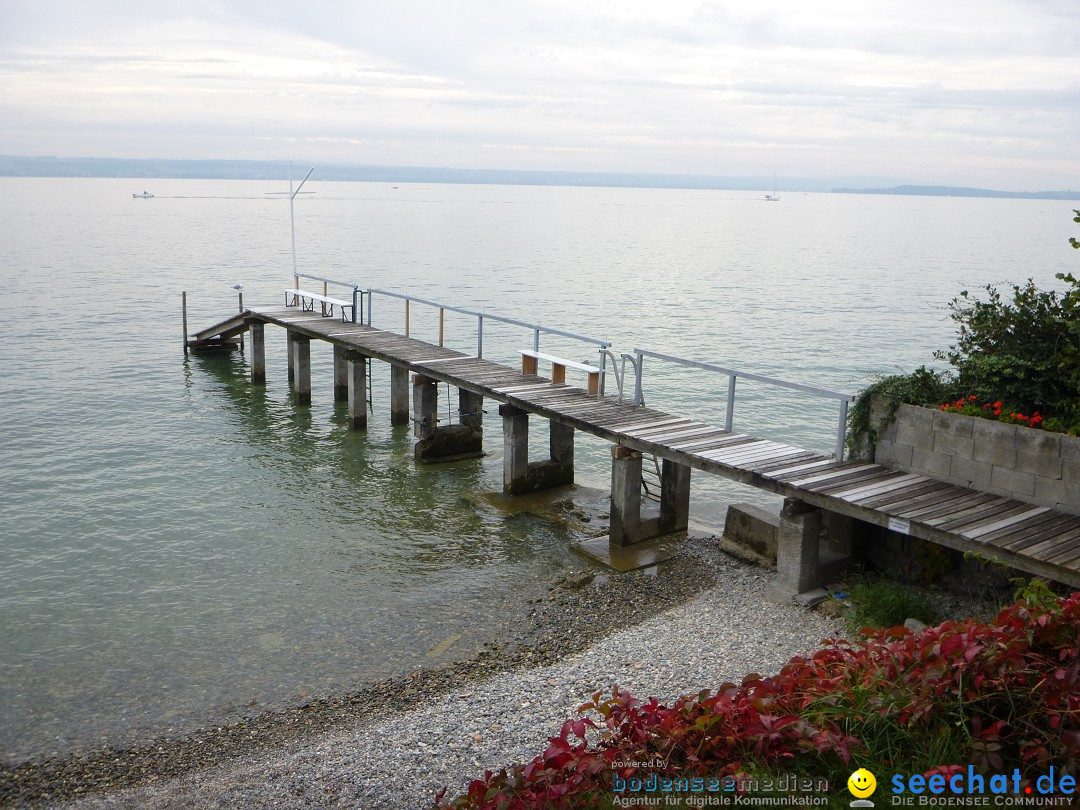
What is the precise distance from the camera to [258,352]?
91.7 ft

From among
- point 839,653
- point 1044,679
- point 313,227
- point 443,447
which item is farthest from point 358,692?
point 313,227

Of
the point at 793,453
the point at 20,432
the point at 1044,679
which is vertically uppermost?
the point at 1044,679

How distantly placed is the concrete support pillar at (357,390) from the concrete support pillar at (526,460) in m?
5.57

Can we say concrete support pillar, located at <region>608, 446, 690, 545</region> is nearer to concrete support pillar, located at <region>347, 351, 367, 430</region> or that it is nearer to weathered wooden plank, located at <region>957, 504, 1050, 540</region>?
weathered wooden plank, located at <region>957, 504, 1050, 540</region>

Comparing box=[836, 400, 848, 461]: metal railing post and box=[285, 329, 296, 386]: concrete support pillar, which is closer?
box=[836, 400, 848, 461]: metal railing post

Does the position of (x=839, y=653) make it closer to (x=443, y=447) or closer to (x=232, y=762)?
(x=232, y=762)

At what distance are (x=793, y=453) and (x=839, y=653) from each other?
6.77m

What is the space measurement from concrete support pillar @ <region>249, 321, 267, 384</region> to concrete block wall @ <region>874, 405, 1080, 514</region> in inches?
780

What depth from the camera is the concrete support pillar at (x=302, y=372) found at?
1004 inches

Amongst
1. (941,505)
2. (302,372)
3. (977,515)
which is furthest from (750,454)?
(302,372)

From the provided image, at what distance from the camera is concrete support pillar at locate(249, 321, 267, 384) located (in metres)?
27.7

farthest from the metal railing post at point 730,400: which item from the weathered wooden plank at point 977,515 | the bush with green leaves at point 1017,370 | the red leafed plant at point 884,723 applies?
the red leafed plant at point 884,723

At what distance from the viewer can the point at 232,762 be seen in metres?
9.48

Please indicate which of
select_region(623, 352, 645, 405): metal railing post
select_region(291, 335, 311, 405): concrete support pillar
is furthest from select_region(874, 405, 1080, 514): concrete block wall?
select_region(291, 335, 311, 405): concrete support pillar
